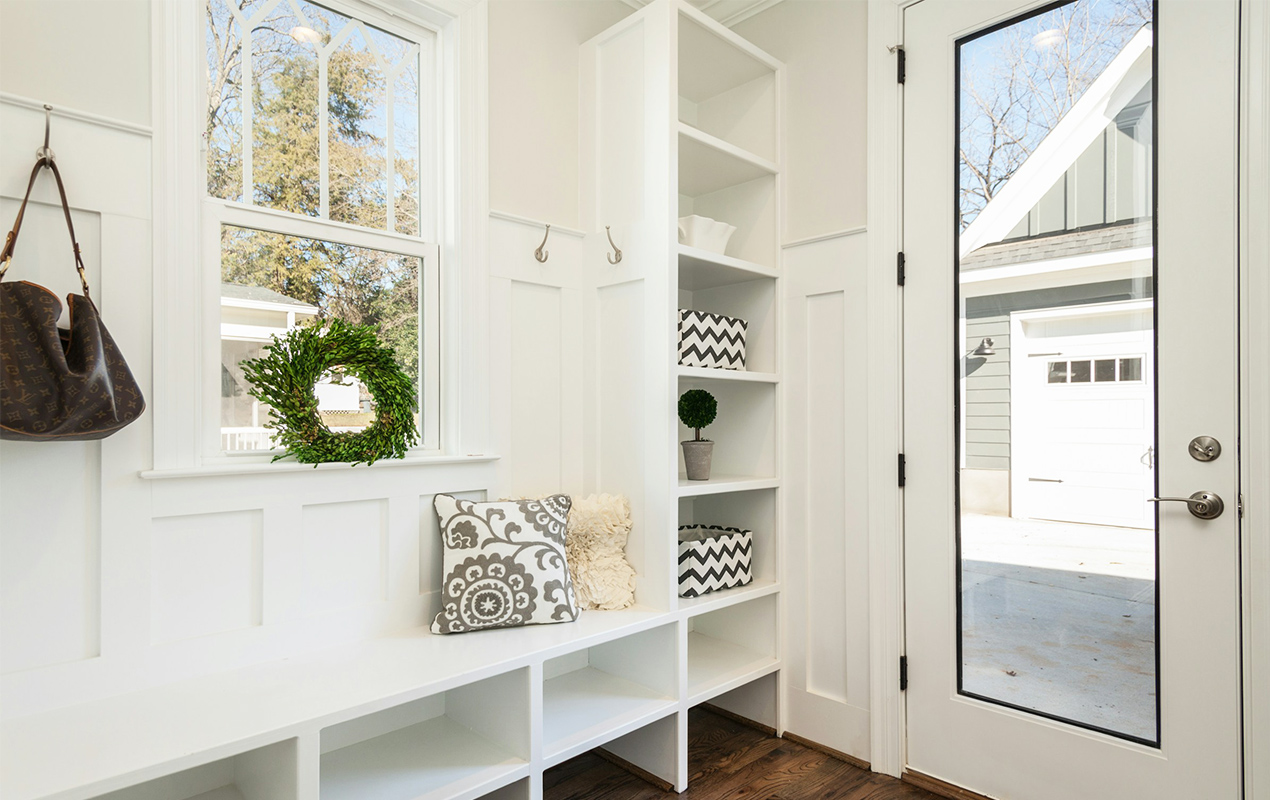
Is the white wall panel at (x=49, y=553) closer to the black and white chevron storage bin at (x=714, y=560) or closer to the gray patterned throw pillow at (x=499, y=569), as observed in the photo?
the gray patterned throw pillow at (x=499, y=569)

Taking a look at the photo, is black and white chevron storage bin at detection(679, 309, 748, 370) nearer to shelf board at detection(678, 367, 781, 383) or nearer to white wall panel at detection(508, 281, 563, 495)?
shelf board at detection(678, 367, 781, 383)

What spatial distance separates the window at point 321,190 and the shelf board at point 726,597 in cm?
95

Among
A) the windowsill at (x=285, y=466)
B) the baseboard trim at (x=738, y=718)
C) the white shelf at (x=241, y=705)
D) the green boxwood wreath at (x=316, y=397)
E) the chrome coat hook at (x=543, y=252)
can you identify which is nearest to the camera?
the white shelf at (x=241, y=705)

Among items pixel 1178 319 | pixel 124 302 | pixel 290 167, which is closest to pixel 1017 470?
pixel 1178 319

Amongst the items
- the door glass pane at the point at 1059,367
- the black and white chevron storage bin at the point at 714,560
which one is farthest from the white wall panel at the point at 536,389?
the door glass pane at the point at 1059,367

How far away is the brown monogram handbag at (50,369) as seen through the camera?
1322 mm

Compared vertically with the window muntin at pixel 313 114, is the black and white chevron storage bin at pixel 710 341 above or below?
below

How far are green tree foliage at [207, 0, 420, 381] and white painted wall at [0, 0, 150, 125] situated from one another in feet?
0.60

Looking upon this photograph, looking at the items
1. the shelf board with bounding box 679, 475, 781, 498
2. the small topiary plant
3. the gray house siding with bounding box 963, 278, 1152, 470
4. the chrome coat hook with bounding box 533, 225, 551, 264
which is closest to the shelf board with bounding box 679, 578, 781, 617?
the shelf board with bounding box 679, 475, 781, 498

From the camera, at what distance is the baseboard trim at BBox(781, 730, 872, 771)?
89.7 inches

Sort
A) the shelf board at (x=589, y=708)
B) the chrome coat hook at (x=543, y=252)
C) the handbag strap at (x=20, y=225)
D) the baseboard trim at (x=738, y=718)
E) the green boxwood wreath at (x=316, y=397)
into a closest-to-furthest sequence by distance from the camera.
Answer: the handbag strap at (x=20, y=225)
the green boxwood wreath at (x=316, y=397)
the shelf board at (x=589, y=708)
the chrome coat hook at (x=543, y=252)
the baseboard trim at (x=738, y=718)

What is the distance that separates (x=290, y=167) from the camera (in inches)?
73.9

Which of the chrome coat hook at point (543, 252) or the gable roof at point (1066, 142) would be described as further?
the chrome coat hook at point (543, 252)

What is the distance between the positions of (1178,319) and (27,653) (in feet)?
8.83
